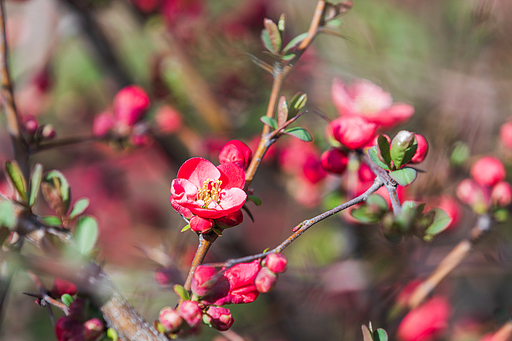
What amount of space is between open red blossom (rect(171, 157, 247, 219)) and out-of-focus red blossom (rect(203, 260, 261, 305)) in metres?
0.08

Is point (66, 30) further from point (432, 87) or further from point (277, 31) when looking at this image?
point (432, 87)

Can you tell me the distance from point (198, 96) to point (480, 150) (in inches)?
35.3

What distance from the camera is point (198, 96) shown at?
1.34 metres

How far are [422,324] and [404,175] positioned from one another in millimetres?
652

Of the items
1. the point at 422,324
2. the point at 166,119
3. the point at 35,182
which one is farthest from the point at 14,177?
the point at 422,324

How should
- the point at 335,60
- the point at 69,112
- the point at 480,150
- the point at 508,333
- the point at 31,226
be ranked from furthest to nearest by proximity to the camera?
the point at 69,112, the point at 335,60, the point at 480,150, the point at 508,333, the point at 31,226

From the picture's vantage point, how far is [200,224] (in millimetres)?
449

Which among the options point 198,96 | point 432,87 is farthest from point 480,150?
point 198,96

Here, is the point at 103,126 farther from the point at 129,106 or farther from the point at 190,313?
the point at 190,313

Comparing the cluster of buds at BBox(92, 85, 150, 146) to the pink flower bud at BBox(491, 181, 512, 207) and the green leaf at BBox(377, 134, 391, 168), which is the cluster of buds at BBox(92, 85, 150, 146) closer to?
the green leaf at BBox(377, 134, 391, 168)

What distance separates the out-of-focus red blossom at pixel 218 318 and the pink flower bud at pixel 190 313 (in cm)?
3

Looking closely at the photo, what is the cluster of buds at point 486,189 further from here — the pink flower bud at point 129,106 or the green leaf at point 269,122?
the pink flower bud at point 129,106

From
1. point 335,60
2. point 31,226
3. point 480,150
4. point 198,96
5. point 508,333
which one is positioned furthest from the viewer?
point 335,60

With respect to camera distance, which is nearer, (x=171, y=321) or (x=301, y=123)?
(x=171, y=321)
